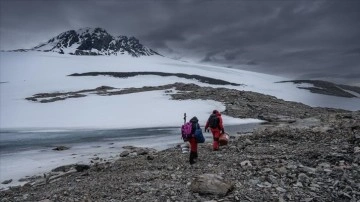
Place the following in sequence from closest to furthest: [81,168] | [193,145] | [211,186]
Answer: [211,186]
[193,145]
[81,168]

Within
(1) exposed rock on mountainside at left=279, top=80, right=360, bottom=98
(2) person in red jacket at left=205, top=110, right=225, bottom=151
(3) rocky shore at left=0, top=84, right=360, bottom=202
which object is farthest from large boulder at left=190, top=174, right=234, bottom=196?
(1) exposed rock on mountainside at left=279, top=80, right=360, bottom=98

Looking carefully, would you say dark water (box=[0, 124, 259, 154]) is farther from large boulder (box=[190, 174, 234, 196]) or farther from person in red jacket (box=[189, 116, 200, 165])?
large boulder (box=[190, 174, 234, 196])

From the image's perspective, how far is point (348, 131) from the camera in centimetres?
1777

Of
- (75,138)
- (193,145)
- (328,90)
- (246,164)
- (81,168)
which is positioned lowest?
(81,168)

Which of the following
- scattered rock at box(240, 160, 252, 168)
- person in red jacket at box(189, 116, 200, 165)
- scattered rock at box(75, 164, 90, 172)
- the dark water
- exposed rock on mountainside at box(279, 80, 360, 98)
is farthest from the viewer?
exposed rock on mountainside at box(279, 80, 360, 98)

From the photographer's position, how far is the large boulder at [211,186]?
8.98 metres

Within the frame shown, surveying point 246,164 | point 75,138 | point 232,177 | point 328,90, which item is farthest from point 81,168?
point 328,90

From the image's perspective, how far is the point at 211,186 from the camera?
9.11m

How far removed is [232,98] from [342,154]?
2040 inches

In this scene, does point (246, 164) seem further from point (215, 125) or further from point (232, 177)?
point (215, 125)

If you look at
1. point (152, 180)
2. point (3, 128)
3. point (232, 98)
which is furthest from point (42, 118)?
point (152, 180)

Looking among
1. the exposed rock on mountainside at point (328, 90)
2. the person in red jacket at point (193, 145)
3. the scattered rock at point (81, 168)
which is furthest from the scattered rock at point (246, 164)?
the exposed rock on mountainside at point (328, 90)

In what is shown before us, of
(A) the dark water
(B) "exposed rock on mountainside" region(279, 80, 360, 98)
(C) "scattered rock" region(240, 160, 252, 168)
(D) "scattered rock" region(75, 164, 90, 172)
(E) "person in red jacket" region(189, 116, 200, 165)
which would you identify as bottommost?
(D) "scattered rock" region(75, 164, 90, 172)

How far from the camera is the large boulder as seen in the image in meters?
8.98
